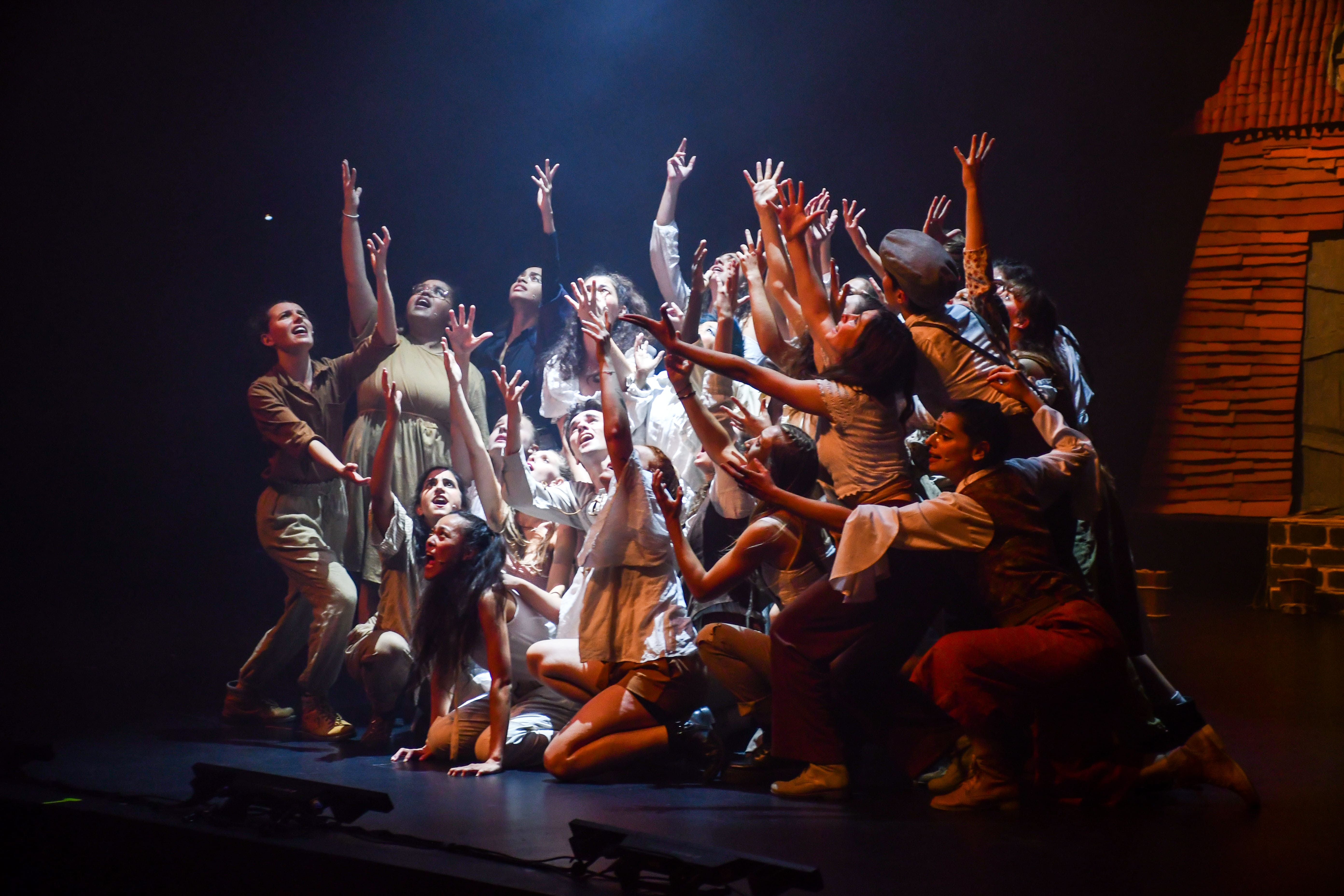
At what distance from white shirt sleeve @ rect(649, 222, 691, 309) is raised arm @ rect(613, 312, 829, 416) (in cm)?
220

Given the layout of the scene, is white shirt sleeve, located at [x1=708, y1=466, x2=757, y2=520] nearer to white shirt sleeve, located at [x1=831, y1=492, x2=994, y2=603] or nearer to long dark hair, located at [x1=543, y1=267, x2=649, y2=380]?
white shirt sleeve, located at [x1=831, y1=492, x2=994, y2=603]

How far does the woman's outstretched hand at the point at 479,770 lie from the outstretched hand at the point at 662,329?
143cm

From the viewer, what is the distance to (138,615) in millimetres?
6215

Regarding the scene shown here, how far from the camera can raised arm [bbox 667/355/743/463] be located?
3.40 metres

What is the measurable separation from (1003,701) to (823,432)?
1.10m

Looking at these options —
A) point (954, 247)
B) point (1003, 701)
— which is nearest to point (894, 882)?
point (1003, 701)

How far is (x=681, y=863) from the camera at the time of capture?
232cm

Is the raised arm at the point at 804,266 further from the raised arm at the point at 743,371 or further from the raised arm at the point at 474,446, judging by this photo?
the raised arm at the point at 474,446

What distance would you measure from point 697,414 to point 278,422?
216cm

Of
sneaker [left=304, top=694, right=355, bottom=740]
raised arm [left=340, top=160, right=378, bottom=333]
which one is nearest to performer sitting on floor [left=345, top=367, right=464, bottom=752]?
sneaker [left=304, top=694, right=355, bottom=740]

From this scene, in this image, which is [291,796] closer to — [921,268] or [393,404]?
[393,404]

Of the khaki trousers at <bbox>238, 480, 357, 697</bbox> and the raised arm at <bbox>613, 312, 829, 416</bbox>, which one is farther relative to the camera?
the khaki trousers at <bbox>238, 480, 357, 697</bbox>

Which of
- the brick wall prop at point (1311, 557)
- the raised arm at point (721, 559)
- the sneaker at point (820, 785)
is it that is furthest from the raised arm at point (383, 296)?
the brick wall prop at point (1311, 557)

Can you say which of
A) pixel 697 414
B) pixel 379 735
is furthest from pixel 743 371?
pixel 379 735
